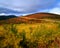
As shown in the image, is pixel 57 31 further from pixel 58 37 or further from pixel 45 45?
pixel 45 45

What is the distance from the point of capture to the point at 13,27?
22.3 metres

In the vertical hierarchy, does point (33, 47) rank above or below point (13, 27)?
below

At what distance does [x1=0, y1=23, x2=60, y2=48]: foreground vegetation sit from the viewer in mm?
20953

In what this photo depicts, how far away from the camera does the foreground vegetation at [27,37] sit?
68.7 feet

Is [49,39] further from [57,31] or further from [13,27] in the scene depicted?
[13,27]

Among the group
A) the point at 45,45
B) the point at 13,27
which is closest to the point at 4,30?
the point at 13,27

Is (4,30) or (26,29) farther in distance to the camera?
(26,29)

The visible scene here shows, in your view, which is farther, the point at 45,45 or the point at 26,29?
the point at 26,29

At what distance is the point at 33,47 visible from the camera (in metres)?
21.8

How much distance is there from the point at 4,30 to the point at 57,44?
5.14 m

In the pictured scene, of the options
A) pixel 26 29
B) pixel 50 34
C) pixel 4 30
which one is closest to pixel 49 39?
pixel 50 34

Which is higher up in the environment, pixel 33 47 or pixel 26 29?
pixel 26 29

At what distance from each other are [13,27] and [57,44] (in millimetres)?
4477

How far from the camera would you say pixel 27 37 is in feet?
72.8
